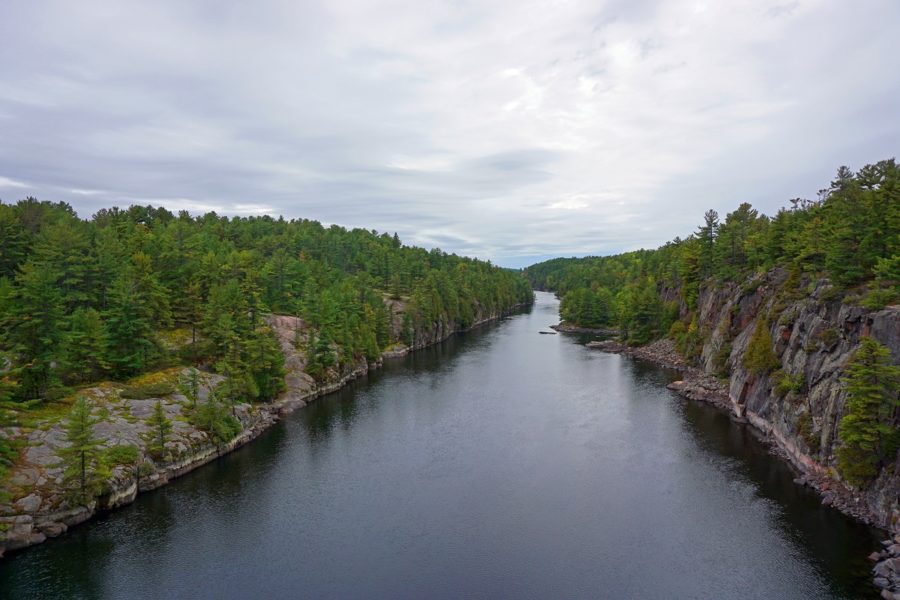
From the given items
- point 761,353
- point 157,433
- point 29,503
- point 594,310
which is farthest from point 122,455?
point 594,310

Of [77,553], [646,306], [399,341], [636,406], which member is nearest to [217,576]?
[77,553]

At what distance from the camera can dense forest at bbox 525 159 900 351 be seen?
50.6 m

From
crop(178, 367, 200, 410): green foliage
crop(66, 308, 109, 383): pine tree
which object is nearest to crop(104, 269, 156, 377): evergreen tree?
crop(66, 308, 109, 383): pine tree

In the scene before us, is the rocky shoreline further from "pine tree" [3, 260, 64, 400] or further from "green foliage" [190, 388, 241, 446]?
"pine tree" [3, 260, 64, 400]

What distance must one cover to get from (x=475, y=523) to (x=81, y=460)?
104 ft

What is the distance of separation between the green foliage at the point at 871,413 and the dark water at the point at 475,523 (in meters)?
4.93

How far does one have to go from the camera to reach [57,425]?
45.6 m

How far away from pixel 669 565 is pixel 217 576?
30764mm

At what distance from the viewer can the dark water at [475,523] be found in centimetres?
3391

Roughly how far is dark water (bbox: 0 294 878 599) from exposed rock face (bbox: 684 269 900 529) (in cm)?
270

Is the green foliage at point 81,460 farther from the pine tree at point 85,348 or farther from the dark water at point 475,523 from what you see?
the pine tree at point 85,348

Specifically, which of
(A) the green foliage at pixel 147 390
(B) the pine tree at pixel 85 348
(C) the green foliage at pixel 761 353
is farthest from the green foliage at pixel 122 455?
(C) the green foliage at pixel 761 353

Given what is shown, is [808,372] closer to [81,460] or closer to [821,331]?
[821,331]

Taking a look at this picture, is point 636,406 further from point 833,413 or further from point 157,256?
point 157,256
